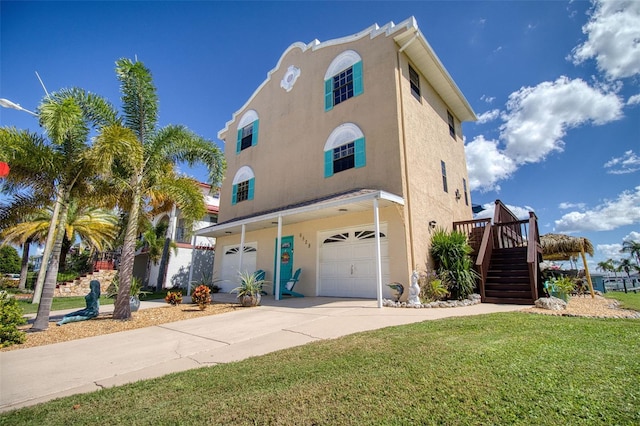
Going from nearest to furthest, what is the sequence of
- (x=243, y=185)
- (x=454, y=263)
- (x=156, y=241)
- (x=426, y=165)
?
(x=454, y=263) → (x=426, y=165) → (x=243, y=185) → (x=156, y=241)

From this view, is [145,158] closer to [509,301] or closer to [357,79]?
[357,79]

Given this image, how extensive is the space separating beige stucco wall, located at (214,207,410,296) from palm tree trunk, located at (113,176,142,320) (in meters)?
6.16

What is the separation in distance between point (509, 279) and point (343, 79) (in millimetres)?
10109

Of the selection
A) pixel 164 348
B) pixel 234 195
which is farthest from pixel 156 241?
pixel 164 348

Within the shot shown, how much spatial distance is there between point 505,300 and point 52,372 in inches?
411

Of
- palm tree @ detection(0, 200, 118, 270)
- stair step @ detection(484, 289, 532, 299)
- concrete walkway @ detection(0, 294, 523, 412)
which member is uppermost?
palm tree @ detection(0, 200, 118, 270)

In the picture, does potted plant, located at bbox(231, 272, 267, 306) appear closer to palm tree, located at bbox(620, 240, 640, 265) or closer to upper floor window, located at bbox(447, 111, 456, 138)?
upper floor window, located at bbox(447, 111, 456, 138)

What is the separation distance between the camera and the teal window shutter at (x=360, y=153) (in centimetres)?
1129

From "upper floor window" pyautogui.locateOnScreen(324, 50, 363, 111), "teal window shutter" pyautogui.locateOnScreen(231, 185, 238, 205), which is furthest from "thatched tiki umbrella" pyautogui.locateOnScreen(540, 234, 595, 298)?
"teal window shutter" pyautogui.locateOnScreen(231, 185, 238, 205)

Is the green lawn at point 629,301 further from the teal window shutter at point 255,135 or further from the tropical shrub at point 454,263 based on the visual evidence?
the teal window shutter at point 255,135

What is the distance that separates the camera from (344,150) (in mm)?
12141

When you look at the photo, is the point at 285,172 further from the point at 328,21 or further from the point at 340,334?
the point at 340,334

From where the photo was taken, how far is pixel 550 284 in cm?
908

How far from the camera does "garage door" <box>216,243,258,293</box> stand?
1530cm
